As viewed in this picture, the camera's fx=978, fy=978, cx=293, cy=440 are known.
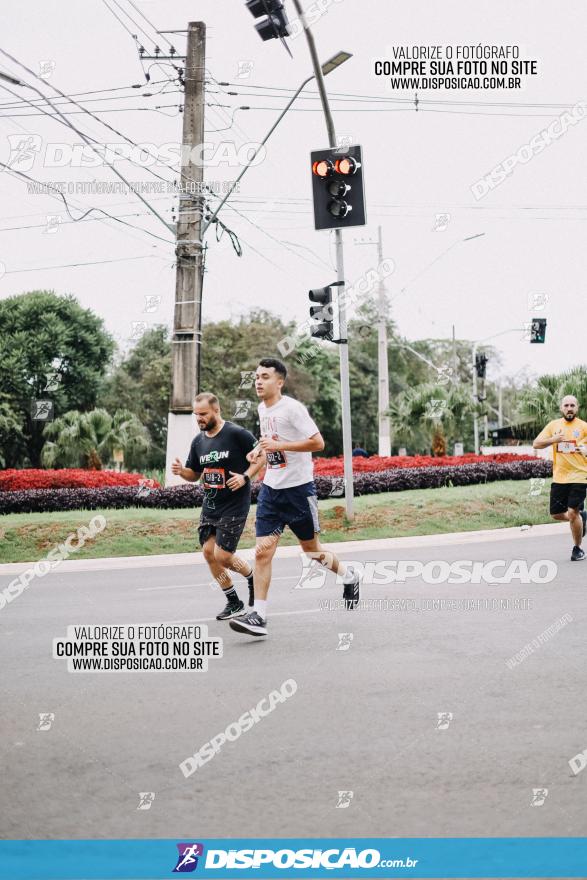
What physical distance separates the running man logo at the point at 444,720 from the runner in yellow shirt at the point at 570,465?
6429 millimetres

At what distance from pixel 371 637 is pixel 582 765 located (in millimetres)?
3071

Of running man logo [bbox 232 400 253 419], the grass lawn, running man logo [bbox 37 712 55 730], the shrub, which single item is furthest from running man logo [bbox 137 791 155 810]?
running man logo [bbox 232 400 253 419]

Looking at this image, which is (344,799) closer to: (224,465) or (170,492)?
(224,465)

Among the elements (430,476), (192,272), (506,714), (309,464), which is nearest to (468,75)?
(192,272)

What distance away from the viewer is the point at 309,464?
24.3 feet

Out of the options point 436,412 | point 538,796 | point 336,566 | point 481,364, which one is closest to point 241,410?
point 436,412

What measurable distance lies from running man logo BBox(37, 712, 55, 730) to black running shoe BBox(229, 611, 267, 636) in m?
1.93

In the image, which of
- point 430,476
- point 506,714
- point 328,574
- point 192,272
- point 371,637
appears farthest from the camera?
point 430,476

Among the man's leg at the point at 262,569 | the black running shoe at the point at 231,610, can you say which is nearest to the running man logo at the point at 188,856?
the man's leg at the point at 262,569

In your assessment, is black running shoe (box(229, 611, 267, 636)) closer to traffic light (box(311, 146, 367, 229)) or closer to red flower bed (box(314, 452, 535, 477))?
traffic light (box(311, 146, 367, 229))

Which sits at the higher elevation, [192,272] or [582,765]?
[192,272]

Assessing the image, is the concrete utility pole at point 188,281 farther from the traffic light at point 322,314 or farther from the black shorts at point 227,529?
the black shorts at point 227,529

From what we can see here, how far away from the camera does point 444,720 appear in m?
4.85

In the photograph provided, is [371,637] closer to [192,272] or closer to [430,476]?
[192,272]
